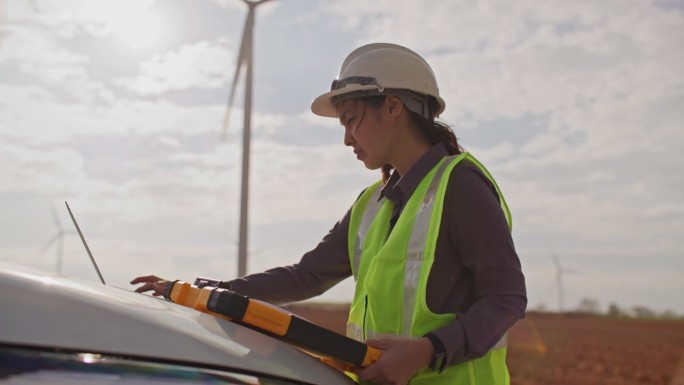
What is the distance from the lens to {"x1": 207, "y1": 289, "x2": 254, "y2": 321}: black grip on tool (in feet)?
5.99

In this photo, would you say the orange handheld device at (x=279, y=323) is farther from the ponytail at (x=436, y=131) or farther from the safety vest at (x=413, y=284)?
the ponytail at (x=436, y=131)

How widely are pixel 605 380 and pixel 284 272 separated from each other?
1923 cm

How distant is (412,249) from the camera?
8.30ft

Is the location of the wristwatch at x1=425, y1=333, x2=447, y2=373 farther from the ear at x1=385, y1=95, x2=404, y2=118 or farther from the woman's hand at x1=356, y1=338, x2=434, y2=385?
the ear at x1=385, y1=95, x2=404, y2=118

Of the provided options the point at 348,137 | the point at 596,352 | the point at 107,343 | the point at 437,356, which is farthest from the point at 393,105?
the point at 596,352

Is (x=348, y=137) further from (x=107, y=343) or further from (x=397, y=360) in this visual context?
(x=107, y=343)

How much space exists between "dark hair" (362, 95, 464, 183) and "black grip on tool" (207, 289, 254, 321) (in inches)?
50.2

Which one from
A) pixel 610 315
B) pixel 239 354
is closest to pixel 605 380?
pixel 239 354

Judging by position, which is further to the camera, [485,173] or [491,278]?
[485,173]

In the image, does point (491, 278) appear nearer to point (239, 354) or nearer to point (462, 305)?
point (462, 305)

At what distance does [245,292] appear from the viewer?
3047 millimetres

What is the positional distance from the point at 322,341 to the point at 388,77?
124 cm

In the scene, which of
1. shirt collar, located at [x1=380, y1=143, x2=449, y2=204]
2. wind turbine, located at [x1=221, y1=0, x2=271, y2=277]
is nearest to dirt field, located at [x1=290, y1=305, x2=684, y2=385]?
wind turbine, located at [x1=221, y1=0, x2=271, y2=277]

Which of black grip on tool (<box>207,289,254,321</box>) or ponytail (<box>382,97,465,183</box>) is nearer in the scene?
black grip on tool (<box>207,289,254,321</box>)
